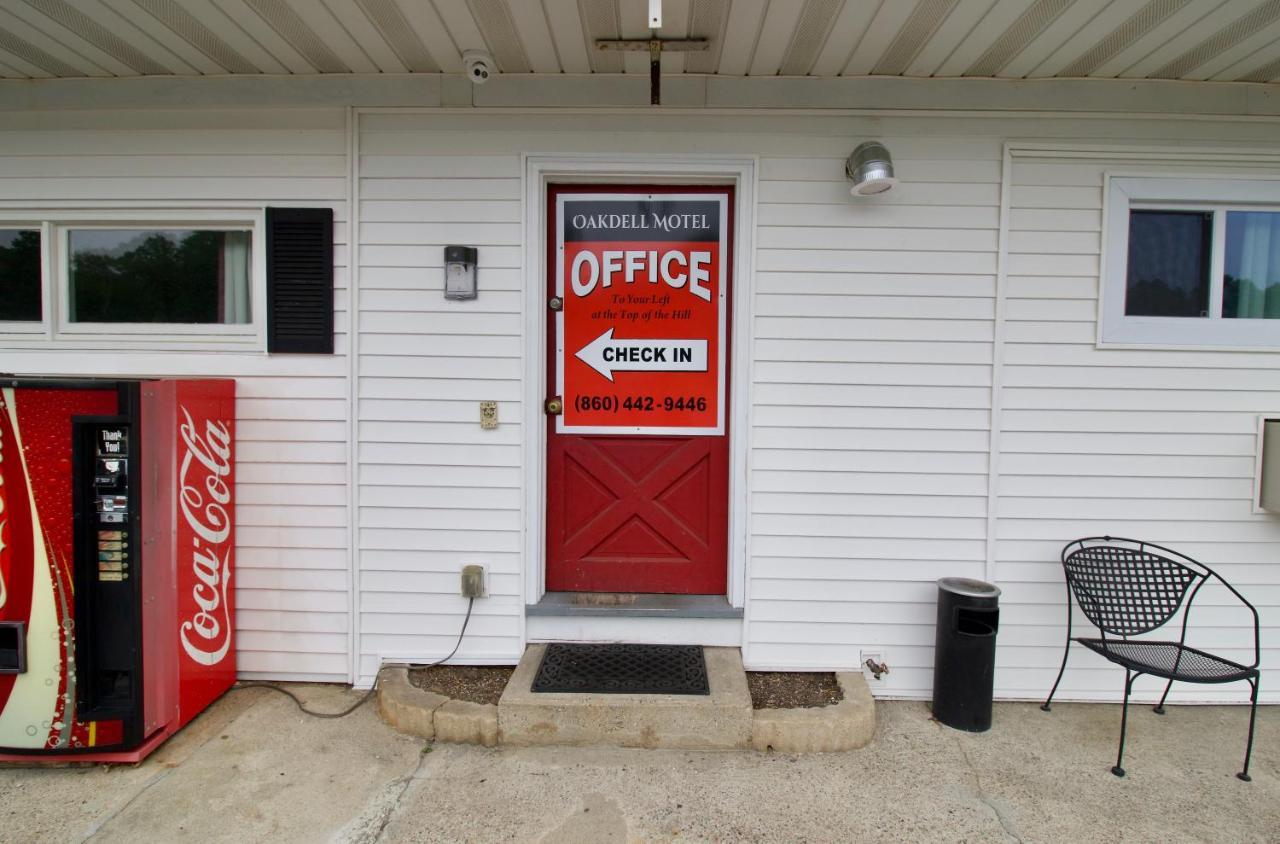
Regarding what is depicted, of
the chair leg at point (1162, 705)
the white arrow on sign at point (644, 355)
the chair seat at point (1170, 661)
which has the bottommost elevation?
the chair leg at point (1162, 705)

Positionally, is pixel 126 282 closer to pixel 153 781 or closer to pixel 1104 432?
pixel 153 781

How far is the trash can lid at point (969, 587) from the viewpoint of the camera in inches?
104

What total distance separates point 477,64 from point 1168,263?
3.25m

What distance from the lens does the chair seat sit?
2.38 meters

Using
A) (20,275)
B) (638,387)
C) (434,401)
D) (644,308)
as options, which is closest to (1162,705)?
(638,387)

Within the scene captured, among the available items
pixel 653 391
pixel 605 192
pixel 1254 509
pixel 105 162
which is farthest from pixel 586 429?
pixel 1254 509

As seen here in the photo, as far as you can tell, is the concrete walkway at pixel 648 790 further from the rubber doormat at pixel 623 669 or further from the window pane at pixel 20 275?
the window pane at pixel 20 275

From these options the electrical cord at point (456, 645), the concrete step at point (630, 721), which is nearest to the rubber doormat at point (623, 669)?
the concrete step at point (630, 721)

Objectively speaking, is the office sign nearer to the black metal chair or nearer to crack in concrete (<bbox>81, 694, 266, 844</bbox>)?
the black metal chair

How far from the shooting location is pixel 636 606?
2986 millimetres

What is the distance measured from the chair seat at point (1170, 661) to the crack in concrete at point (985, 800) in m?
0.69

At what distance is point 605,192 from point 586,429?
1147mm

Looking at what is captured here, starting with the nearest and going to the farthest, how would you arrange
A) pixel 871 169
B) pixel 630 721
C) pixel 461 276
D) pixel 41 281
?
pixel 630 721
pixel 871 169
pixel 461 276
pixel 41 281

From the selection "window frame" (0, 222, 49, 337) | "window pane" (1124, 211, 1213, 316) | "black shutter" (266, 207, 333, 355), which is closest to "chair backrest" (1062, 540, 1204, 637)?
"window pane" (1124, 211, 1213, 316)
